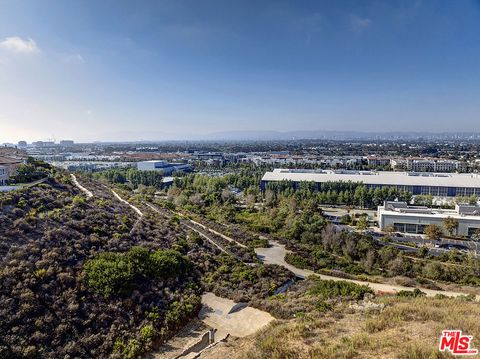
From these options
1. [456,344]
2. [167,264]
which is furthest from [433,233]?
[167,264]

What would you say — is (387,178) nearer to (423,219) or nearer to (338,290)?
(423,219)

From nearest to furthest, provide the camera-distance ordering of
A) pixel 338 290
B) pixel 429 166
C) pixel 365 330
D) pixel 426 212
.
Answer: pixel 365 330, pixel 338 290, pixel 426 212, pixel 429 166

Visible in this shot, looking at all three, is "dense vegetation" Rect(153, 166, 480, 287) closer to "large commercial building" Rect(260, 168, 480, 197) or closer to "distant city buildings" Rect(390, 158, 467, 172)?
"large commercial building" Rect(260, 168, 480, 197)

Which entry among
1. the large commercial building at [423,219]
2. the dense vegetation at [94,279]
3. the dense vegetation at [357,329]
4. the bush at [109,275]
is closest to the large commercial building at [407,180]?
the large commercial building at [423,219]

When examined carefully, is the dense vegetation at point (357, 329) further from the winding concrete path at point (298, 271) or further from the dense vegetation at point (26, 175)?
the dense vegetation at point (26, 175)

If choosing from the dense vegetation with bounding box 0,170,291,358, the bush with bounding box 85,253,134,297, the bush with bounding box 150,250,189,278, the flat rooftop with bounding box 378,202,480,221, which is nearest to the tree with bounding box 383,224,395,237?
the flat rooftop with bounding box 378,202,480,221
